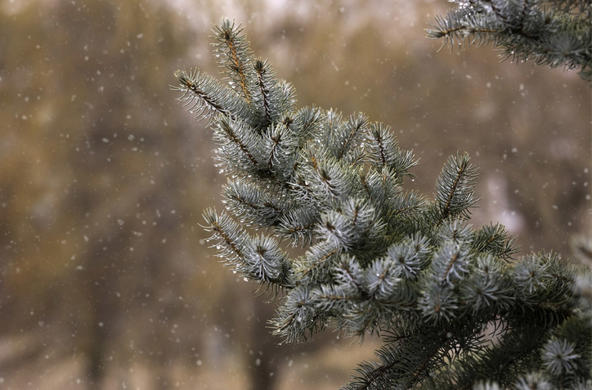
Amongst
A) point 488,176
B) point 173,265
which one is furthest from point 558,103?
point 173,265

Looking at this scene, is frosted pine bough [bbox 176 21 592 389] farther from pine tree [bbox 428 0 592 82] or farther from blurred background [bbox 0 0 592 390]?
blurred background [bbox 0 0 592 390]

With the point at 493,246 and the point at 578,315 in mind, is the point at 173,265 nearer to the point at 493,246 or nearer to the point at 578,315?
the point at 493,246

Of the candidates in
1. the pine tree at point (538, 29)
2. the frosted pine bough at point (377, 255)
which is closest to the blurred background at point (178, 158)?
the frosted pine bough at point (377, 255)

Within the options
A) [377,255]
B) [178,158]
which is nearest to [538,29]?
[377,255]

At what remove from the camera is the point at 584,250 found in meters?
0.62

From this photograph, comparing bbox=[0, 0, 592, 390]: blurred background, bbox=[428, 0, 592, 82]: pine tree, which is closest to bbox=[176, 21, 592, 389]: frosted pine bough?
bbox=[428, 0, 592, 82]: pine tree

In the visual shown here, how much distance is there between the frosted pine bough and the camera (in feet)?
A: 2.33

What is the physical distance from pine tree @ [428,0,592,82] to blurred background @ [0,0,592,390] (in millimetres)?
2095

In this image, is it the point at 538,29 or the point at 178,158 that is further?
the point at 178,158

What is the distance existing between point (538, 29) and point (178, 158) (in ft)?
7.41

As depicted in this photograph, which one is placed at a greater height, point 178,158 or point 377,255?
point 178,158

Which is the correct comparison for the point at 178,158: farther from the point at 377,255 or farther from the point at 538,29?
the point at 538,29

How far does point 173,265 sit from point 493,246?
209cm

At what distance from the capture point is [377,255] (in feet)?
2.62
